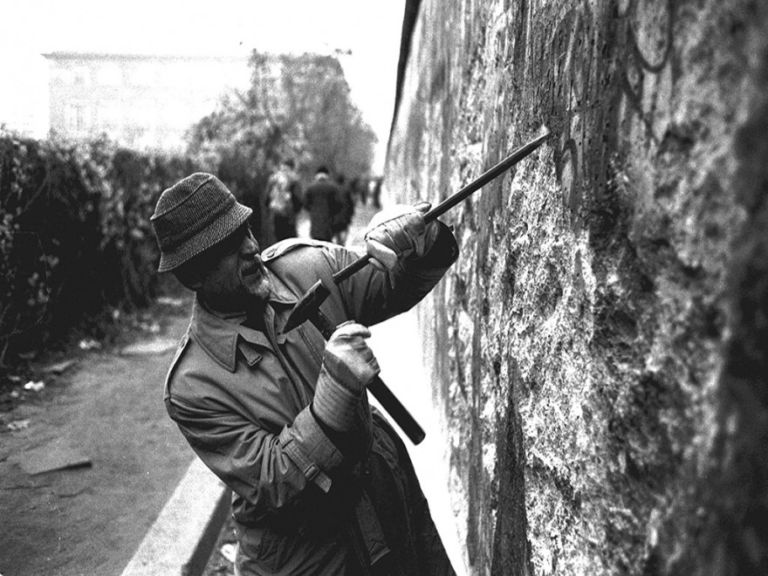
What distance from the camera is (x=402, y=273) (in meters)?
2.46

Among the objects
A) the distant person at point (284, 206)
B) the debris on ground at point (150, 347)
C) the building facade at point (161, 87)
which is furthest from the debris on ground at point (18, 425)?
the building facade at point (161, 87)

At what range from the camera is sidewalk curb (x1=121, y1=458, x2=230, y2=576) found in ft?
11.7

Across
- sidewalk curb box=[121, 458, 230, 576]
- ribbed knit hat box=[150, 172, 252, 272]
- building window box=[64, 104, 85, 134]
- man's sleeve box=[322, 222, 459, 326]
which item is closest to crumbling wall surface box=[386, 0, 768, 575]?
man's sleeve box=[322, 222, 459, 326]

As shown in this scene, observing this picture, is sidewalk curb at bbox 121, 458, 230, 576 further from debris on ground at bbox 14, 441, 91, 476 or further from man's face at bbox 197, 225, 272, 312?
man's face at bbox 197, 225, 272, 312

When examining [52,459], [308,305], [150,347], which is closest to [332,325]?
[308,305]

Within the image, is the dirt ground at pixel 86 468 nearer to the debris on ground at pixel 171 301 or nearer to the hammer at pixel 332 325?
the hammer at pixel 332 325

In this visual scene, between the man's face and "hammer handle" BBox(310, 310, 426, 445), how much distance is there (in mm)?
199

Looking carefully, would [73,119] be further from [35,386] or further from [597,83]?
[597,83]

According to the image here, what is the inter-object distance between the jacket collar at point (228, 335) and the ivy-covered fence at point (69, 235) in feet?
12.4

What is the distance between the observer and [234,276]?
216 centimetres

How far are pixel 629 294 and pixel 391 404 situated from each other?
1107mm

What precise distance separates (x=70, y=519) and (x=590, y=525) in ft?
11.7

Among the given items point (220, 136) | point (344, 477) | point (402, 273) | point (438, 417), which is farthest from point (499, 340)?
point (220, 136)

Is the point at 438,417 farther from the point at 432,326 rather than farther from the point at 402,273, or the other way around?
the point at 402,273
